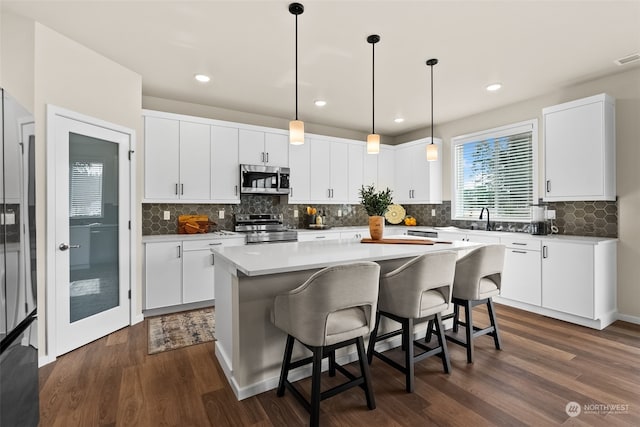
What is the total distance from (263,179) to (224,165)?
57 cm

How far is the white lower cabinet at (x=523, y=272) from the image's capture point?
3.74 metres

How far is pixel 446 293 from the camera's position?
236 cm

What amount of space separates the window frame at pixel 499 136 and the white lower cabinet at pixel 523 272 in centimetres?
72

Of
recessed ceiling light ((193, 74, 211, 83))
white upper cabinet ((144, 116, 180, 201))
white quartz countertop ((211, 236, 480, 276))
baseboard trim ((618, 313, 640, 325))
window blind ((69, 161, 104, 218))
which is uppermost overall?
recessed ceiling light ((193, 74, 211, 83))

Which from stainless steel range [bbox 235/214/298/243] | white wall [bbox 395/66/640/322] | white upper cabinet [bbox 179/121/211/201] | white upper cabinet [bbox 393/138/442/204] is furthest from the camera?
white upper cabinet [bbox 393/138/442/204]

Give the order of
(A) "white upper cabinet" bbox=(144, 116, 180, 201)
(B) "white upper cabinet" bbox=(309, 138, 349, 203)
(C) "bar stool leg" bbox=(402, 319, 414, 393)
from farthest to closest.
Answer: (B) "white upper cabinet" bbox=(309, 138, 349, 203)
(A) "white upper cabinet" bbox=(144, 116, 180, 201)
(C) "bar stool leg" bbox=(402, 319, 414, 393)

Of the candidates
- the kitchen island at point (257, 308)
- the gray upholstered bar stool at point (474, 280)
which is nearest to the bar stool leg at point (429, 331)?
the gray upholstered bar stool at point (474, 280)

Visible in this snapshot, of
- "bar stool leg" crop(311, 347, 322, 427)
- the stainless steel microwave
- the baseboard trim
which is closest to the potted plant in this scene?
"bar stool leg" crop(311, 347, 322, 427)

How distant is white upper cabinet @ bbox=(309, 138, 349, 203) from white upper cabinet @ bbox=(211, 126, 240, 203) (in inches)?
48.3

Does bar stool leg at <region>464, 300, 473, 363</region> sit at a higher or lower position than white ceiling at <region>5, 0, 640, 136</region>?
lower

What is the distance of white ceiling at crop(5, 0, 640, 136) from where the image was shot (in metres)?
2.38

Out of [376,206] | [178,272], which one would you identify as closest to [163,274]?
[178,272]

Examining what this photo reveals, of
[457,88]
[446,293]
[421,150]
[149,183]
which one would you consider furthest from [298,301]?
[421,150]

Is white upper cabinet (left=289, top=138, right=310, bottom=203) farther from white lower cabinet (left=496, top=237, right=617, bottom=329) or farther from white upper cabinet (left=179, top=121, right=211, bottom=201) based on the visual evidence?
white lower cabinet (left=496, top=237, right=617, bottom=329)
